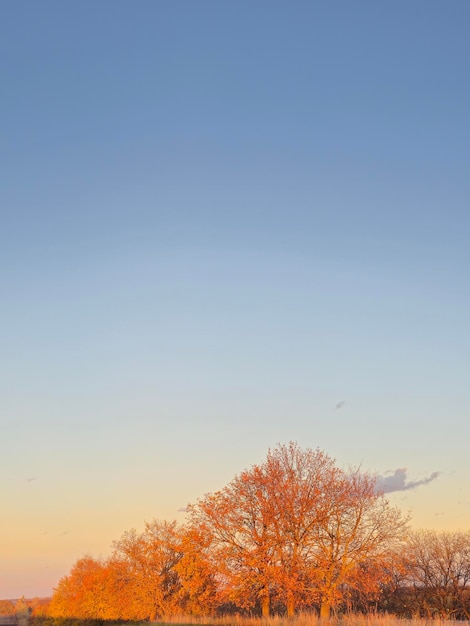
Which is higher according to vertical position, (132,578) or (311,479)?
(311,479)

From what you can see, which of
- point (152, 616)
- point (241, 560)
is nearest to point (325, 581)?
point (241, 560)

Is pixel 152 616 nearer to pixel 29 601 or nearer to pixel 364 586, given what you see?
pixel 364 586

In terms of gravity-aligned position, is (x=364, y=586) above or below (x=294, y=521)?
below

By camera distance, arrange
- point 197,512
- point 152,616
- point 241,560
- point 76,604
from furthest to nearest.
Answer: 1. point 76,604
2. point 152,616
3. point 197,512
4. point 241,560

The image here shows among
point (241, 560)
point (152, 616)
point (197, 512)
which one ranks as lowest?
point (152, 616)

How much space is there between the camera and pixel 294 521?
48.2 metres

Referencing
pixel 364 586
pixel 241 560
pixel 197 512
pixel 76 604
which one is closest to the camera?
pixel 364 586

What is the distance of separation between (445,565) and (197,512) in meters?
31.5

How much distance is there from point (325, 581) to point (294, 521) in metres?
4.76

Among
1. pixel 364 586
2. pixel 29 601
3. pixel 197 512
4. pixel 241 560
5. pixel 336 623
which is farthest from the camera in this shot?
pixel 29 601

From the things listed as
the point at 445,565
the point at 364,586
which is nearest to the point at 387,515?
the point at 364,586

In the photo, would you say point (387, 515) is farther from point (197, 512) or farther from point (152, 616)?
point (152, 616)

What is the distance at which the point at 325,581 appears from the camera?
47344 mm

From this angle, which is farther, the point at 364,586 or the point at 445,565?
the point at 445,565
